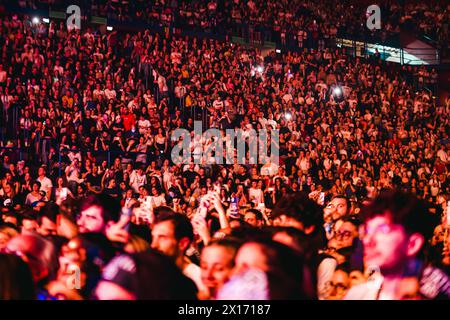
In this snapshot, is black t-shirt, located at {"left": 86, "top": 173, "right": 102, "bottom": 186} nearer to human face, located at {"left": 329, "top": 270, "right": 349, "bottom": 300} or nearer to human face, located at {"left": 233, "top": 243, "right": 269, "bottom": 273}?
human face, located at {"left": 329, "top": 270, "right": 349, "bottom": 300}

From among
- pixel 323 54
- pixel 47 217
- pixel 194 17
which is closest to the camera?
pixel 47 217

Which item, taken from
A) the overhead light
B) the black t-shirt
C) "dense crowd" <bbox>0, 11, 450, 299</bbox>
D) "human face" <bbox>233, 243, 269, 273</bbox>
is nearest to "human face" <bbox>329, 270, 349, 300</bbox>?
"dense crowd" <bbox>0, 11, 450, 299</bbox>

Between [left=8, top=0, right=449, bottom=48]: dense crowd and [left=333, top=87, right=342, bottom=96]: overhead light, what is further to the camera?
[left=333, top=87, right=342, bottom=96]: overhead light

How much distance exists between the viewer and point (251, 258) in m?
3.01

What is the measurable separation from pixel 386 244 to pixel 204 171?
13705 millimetres

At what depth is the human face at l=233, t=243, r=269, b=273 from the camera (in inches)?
116

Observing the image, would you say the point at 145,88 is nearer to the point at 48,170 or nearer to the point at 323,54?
the point at 48,170

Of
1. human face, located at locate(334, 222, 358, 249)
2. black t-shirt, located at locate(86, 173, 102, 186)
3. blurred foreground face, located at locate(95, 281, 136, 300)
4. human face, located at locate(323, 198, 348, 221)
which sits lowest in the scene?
black t-shirt, located at locate(86, 173, 102, 186)

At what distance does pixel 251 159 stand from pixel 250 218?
36.4 ft

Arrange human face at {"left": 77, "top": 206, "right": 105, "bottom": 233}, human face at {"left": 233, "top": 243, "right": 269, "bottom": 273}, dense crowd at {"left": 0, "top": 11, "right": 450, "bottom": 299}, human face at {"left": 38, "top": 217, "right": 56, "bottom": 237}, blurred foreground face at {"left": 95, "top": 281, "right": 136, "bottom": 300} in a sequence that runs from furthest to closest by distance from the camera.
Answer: human face at {"left": 38, "top": 217, "right": 56, "bottom": 237}
human face at {"left": 77, "top": 206, "right": 105, "bottom": 233}
dense crowd at {"left": 0, "top": 11, "right": 450, "bottom": 299}
blurred foreground face at {"left": 95, "top": 281, "right": 136, "bottom": 300}
human face at {"left": 233, "top": 243, "right": 269, "bottom": 273}

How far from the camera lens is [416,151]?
72.2 feet

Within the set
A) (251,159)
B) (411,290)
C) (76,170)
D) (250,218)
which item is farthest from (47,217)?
(251,159)

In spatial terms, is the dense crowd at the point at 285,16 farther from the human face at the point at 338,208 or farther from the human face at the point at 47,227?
the human face at the point at 47,227

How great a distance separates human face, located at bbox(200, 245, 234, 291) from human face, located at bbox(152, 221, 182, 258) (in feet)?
2.23
